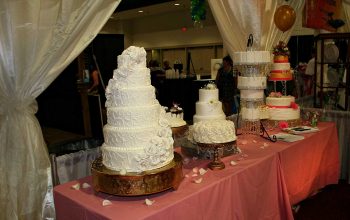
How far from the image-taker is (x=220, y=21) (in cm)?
331

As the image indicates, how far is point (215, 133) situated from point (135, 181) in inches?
25.3

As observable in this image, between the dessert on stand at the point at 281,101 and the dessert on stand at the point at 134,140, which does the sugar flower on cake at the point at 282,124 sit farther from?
the dessert on stand at the point at 134,140

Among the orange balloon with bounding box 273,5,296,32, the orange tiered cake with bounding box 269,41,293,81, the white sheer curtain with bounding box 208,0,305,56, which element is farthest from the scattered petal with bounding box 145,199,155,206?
the orange balloon with bounding box 273,5,296,32

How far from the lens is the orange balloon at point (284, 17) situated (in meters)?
3.25

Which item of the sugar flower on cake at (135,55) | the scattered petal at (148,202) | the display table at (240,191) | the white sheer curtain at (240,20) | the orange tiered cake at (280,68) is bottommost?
the display table at (240,191)

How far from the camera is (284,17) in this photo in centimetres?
326

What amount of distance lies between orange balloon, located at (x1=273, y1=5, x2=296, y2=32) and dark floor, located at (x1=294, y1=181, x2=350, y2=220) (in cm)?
170

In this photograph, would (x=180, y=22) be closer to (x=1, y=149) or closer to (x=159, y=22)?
(x=159, y=22)

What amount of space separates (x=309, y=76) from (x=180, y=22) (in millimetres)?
6631

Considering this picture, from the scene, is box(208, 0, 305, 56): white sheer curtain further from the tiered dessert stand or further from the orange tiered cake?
the tiered dessert stand

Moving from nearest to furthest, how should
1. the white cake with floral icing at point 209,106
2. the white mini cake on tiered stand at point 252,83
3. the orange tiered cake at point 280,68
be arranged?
1. the white cake with floral icing at point 209,106
2. the white mini cake on tiered stand at point 252,83
3. the orange tiered cake at point 280,68

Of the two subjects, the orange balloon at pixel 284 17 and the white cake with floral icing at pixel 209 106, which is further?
the orange balloon at pixel 284 17

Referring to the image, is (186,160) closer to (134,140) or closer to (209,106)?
(209,106)

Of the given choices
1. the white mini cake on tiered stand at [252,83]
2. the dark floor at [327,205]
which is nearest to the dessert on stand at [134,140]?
the white mini cake on tiered stand at [252,83]
